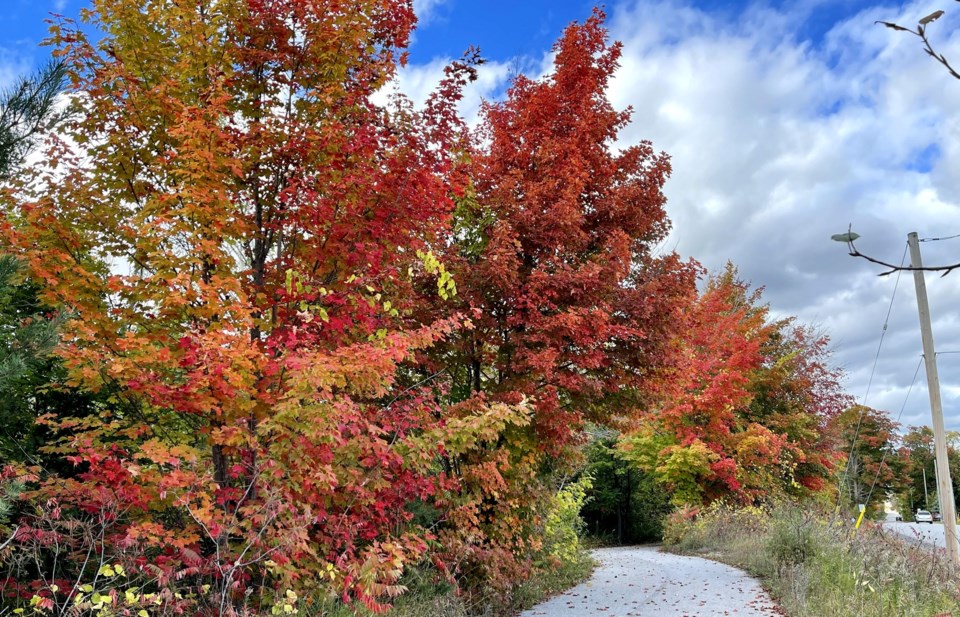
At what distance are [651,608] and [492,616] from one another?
258 cm

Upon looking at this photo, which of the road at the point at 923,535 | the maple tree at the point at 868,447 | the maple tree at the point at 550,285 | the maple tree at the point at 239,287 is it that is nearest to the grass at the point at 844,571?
the road at the point at 923,535

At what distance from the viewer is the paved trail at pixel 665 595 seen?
32.0ft

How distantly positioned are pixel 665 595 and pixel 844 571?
295 centimetres

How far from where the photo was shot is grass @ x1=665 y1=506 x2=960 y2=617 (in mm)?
7984

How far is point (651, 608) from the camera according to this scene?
10.1m

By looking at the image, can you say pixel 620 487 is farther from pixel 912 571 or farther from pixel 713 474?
pixel 912 571

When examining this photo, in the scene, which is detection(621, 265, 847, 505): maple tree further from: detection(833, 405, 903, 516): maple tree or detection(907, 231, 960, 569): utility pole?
detection(833, 405, 903, 516): maple tree

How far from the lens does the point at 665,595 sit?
1116 cm

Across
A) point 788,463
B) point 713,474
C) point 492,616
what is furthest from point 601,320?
point 788,463

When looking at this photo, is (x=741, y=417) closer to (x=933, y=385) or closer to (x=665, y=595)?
(x=933, y=385)

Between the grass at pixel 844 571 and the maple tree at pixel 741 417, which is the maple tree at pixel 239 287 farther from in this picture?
the maple tree at pixel 741 417

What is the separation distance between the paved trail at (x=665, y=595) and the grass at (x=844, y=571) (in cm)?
44

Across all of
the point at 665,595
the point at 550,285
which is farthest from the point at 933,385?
the point at 550,285

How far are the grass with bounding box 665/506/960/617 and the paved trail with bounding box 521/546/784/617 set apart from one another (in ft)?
1.43
